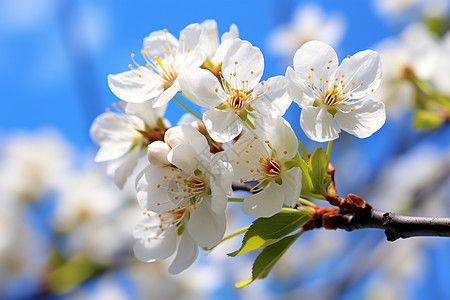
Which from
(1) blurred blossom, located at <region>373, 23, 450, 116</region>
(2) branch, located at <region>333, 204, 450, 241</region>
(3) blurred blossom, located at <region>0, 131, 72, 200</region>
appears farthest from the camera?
(3) blurred blossom, located at <region>0, 131, 72, 200</region>

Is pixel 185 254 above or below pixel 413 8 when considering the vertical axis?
below

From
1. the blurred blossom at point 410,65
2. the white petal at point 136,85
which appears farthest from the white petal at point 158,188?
the blurred blossom at point 410,65

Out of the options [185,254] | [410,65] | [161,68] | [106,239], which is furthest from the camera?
[106,239]

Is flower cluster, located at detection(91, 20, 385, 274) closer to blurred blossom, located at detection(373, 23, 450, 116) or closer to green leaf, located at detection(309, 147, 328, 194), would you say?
green leaf, located at detection(309, 147, 328, 194)

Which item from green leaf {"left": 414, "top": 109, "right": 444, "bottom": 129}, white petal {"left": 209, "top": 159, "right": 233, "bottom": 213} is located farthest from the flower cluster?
green leaf {"left": 414, "top": 109, "right": 444, "bottom": 129}

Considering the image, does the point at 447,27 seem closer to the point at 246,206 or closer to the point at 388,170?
the point at 388,170

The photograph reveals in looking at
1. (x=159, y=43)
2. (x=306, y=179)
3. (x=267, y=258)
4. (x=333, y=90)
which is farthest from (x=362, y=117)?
(x=159, y=43)

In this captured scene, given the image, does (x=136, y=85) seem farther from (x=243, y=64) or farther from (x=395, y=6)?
(x=395, y=6)

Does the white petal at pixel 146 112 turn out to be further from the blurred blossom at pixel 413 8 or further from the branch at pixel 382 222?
the blurred blossom at pixel 413 8
